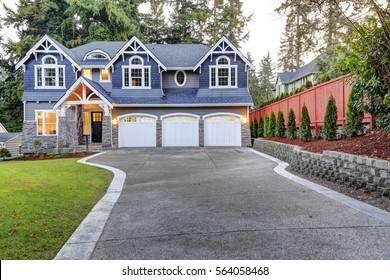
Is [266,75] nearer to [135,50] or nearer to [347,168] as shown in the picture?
[135,50]

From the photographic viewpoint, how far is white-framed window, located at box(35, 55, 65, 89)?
18328 millimetres

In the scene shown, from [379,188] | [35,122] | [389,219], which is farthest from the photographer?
[35,122]

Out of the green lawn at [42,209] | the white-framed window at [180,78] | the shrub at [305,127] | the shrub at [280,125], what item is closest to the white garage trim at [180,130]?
the white-framed window at [180,78]

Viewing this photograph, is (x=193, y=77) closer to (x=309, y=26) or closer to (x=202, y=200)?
(x=309, y=26)

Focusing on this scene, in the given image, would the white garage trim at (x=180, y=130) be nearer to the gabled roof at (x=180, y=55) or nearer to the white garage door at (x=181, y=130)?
the white garage door at (x=181, y=130)

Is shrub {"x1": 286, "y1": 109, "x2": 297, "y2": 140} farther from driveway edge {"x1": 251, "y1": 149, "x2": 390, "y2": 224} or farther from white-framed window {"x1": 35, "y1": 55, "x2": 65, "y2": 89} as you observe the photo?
white-framed window {"x1": 35, "y1": 55, "x2": 65, "y2": 89}

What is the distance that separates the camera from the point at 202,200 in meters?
4.78

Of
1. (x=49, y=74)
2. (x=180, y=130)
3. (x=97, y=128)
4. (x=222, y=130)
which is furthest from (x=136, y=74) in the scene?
(x=222, y=130)

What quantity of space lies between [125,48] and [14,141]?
1409 cm

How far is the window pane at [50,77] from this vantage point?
60.5ft

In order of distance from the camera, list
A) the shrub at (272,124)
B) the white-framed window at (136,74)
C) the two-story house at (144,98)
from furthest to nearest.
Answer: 1. the white-framed window at (136,74)
2. the two-story house at (144,98)
3. the shrub at (272,124)

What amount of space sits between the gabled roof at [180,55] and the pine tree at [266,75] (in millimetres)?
36499

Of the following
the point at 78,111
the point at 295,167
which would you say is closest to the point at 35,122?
the point at 78,111

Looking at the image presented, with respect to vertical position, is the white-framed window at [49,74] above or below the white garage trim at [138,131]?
above
